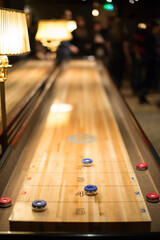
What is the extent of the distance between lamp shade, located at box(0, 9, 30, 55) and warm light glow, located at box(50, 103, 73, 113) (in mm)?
2592

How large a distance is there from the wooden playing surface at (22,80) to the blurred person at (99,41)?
2.33 meters

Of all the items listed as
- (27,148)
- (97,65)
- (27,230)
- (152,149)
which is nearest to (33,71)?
(97,65)

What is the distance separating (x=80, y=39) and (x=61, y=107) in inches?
A: 313

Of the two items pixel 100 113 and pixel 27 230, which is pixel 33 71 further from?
pixel 27 230

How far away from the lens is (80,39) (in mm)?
13328

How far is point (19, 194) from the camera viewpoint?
269 cm

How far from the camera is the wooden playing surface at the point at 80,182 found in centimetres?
232

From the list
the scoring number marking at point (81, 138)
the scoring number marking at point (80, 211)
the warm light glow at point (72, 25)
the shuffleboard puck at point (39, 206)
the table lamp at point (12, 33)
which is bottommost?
the scoring number marking at point (81, 138)

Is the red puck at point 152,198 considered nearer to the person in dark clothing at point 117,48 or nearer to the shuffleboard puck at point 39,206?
the shuffleboard puck at point 39,206

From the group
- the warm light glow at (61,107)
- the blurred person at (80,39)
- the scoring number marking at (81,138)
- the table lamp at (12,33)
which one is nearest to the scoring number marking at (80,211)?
the table lamp at (12,33)

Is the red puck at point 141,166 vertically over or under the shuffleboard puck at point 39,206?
under

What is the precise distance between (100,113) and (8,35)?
2.75m

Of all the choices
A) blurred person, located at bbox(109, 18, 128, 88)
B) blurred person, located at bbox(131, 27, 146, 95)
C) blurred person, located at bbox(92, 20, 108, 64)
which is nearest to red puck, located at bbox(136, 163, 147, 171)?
blurred person, located at bbox(131, 27, 146, 95)

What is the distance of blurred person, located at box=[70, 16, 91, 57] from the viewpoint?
12.9 metres
